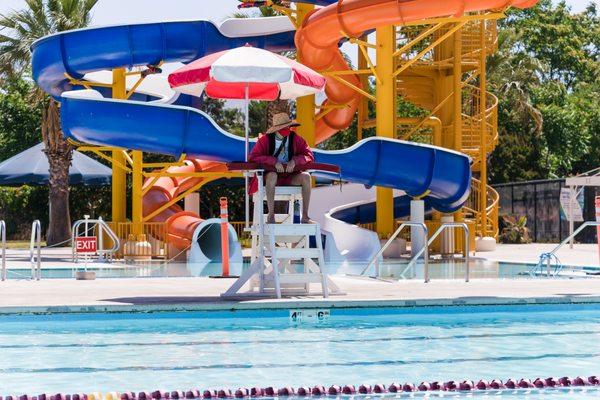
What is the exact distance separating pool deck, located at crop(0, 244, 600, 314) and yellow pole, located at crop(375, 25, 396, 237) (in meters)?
9.04

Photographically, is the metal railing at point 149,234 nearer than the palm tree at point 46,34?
Yes

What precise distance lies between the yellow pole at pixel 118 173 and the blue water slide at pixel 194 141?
376cm

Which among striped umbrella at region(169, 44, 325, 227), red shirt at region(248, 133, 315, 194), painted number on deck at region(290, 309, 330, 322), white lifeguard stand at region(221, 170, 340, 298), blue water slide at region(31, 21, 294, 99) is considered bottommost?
painted number on deck at region(290, 309, 330, 322)

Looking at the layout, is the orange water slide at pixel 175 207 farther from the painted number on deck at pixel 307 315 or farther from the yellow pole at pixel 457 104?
the painted number on deck at pixel 307 315

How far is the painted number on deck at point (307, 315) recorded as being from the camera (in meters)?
10.1

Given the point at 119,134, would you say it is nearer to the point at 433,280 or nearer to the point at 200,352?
the point at 433,280

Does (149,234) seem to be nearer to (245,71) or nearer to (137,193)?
(137,193)

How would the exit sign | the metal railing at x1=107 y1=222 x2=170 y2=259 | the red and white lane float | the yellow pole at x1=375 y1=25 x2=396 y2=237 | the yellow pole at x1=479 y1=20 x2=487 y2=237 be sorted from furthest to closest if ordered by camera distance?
the yellow pole at x1=479 y1=20 x2=487 y2=237 < the metal railing at x1=107 y1=222 x2=170 y2=259 < the yellow pole at x1=375 y1=25 x2=396 y2=237 < the exit sign < the red and white lane float

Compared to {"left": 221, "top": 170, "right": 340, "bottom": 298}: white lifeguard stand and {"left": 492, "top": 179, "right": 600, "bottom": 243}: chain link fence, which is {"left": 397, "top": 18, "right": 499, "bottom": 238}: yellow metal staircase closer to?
{"left": 492, "top": 179, "right": 600, "bottom": 243}: chain link fence

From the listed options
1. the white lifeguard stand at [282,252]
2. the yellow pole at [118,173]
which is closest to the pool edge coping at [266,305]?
the white lifeguard stand at [282,252]

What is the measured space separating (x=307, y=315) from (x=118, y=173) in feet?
58.6

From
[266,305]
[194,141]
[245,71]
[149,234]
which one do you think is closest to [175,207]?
[149,234]

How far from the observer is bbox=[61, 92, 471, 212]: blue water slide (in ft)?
69.1

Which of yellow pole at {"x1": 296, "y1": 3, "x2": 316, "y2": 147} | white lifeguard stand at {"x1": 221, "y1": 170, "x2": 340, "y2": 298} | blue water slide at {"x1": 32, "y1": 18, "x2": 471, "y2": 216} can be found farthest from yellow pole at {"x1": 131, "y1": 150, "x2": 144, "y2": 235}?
white lifeguard stand at {"x1": 221, "y1": 170, "x2": 340, "y2": 298}
